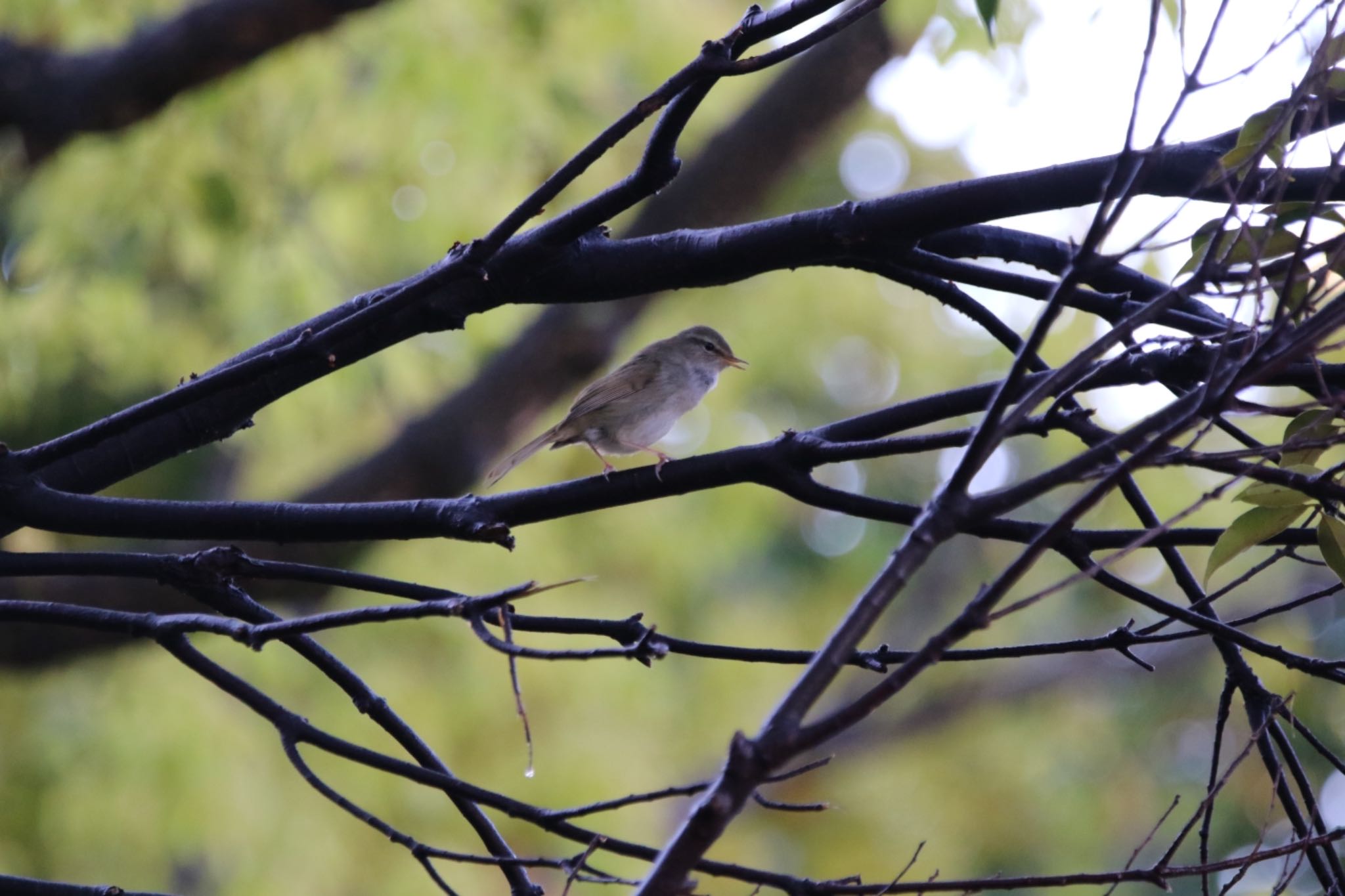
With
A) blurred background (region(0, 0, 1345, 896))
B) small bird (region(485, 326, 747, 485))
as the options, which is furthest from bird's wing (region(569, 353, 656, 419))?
blurred background (region(0, 0, 1345, 896))

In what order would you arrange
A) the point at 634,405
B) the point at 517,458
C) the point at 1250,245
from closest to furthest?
the point at 1250,245 → the point at 517,458 → the point at 634,405

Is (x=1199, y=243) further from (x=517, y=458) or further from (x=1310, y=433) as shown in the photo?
(x=517, y=458)

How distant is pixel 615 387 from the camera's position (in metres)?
4.18

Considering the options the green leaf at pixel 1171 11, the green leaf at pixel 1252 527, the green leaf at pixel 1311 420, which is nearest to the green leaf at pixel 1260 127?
the green leaf at pixel 1311 420

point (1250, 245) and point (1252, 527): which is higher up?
point (1250, 245)

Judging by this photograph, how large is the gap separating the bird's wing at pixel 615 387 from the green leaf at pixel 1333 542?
266cm

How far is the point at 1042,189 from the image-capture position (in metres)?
1.69

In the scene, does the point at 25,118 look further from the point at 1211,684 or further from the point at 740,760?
the point at 1211,684

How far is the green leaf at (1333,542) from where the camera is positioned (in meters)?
1.70

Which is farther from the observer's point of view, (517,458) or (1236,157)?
(517,458)

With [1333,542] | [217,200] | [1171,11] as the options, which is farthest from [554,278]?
[217,200]

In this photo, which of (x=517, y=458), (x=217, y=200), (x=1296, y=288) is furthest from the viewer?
(x=217, y=200)

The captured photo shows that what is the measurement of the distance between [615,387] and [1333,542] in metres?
2.74

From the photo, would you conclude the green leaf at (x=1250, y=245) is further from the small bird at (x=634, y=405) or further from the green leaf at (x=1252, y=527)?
the small bird at (x=634, y=405)
